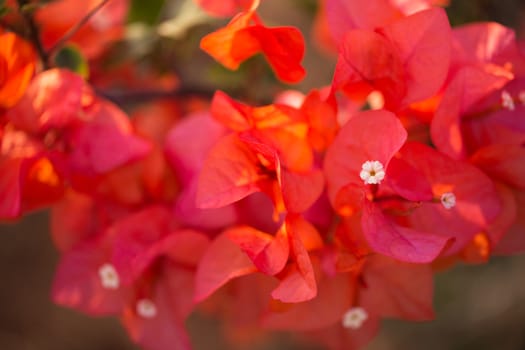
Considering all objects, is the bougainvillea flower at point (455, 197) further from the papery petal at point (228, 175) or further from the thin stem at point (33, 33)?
the thin stem at point (33, 33)

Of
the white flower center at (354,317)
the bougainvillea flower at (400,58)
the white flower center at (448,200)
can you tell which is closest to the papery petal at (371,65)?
the bougainvillea flower at (400,58)

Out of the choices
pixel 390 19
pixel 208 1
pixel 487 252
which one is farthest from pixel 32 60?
pixel 487 252

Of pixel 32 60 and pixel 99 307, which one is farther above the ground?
pixel 32 60

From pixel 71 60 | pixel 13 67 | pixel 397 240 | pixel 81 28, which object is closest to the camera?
pixel 397 240

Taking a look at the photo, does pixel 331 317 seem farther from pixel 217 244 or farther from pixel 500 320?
pixel 500 320

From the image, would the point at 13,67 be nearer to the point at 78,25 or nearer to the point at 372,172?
the point at 78,25

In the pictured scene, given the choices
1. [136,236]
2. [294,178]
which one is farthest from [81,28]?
[294,178]

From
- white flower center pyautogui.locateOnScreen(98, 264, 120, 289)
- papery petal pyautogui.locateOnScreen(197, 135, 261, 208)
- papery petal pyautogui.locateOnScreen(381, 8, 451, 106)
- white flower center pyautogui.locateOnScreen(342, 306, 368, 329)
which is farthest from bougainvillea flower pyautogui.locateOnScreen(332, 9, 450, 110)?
white flower center pyautogui.locateOnScreen(98, 264, 120, 289)
